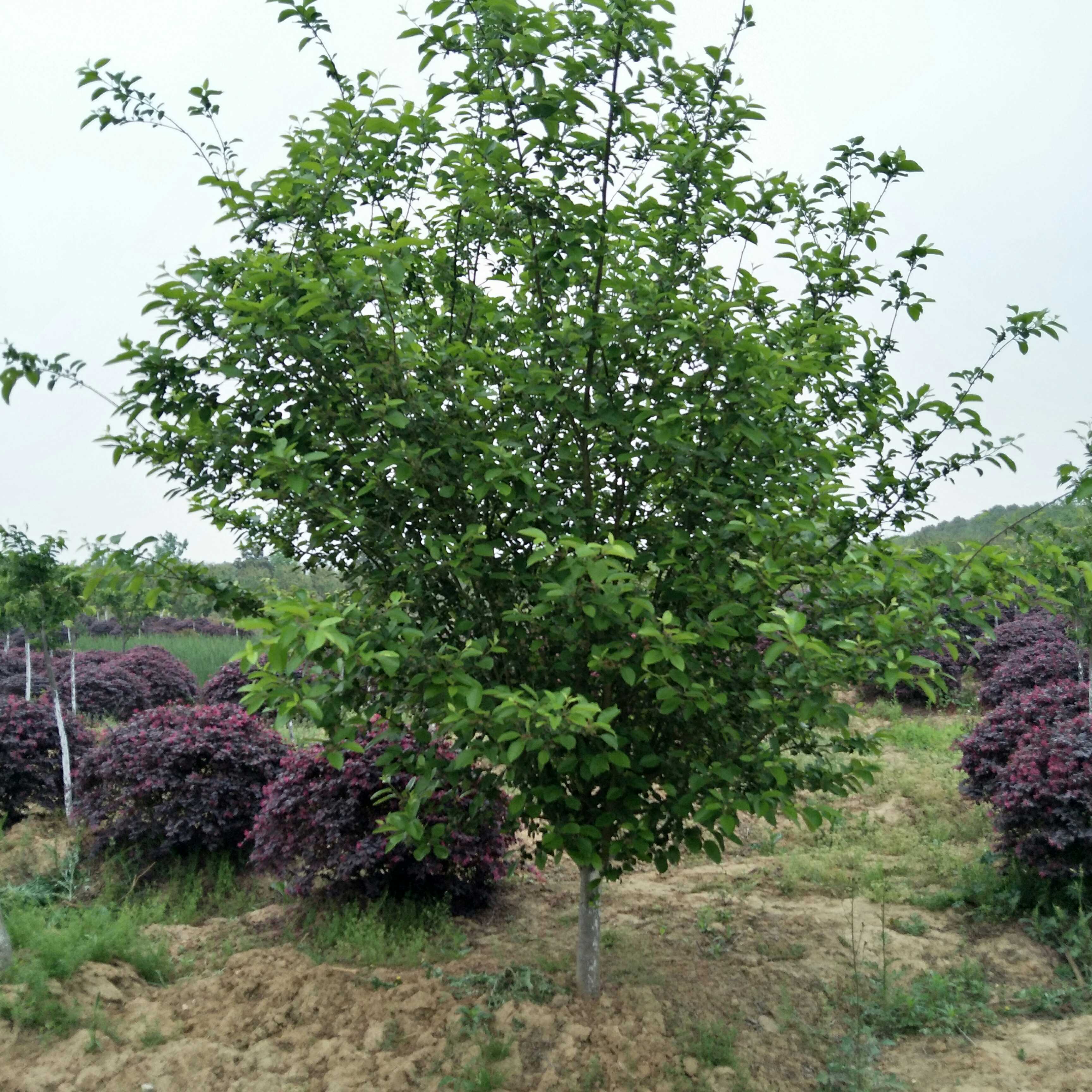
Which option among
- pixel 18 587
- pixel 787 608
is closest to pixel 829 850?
pixel 787 608

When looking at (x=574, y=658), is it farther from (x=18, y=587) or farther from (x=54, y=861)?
(x=18, y=587)

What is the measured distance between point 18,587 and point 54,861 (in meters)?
2.64

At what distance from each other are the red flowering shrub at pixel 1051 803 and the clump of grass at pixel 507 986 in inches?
119

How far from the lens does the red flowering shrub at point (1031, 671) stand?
34.1 ft

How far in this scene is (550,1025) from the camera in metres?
4.00

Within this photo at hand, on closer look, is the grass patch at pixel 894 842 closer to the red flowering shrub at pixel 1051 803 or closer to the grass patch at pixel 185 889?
the red flowering shrub at pixel 1051 803

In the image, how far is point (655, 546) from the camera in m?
3.61

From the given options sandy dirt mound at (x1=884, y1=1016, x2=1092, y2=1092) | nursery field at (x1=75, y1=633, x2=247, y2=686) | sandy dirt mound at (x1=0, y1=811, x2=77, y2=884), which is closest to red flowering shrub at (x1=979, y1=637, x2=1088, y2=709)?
sandy dirt mound at (x1=884, y1=1016, x2=1092, y2=1092)

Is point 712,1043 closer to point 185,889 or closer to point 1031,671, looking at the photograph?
A: point 185,889

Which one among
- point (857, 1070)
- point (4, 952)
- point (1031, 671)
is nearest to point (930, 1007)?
point (857, 1070)

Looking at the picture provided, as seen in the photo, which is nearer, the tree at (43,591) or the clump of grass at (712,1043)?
the clump of grass at (712,1043)

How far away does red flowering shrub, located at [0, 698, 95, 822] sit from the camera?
25.4 feet

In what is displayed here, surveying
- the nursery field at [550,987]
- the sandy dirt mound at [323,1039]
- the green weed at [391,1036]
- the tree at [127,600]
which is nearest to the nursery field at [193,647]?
the tree at [127,600]

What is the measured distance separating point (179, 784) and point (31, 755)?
238 cm
